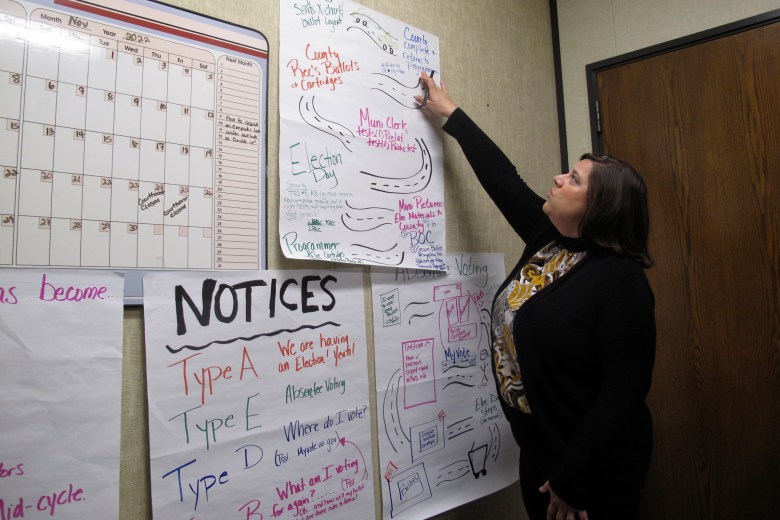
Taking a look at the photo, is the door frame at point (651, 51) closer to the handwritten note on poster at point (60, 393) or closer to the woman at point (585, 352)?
the woman at point (585, 352)

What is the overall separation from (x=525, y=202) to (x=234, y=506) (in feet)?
3.38

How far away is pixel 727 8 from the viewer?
1576 mm

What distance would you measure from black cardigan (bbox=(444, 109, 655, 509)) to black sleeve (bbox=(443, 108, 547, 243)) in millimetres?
202

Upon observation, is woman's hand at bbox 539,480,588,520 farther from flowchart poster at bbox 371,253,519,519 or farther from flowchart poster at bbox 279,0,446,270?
flowchart poster at bbox 279,0,446,270

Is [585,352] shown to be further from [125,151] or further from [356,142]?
[125,151]

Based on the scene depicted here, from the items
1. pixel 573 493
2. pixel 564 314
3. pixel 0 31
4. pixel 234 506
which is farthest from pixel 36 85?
pixel 573 493

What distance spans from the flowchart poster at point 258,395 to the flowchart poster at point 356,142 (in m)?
0.12

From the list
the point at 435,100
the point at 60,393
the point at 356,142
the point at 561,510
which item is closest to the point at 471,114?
the point at 435,100

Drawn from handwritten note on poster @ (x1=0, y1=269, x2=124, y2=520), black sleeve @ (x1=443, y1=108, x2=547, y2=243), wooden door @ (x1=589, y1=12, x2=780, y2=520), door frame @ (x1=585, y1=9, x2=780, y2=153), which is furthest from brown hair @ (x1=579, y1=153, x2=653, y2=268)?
handwritten note on poster @ (x1=0, y1=269, x2=124, y2=520)

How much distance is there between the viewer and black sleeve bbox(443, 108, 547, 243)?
132cm

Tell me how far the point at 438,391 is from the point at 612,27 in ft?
5.08

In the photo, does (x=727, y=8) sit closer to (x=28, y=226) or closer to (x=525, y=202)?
(x=525, y=202)

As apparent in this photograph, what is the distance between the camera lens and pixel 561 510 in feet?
3.38

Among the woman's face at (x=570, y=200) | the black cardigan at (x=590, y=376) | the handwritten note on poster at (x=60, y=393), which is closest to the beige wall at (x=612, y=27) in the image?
the woman's face at (x=570, y=200)
